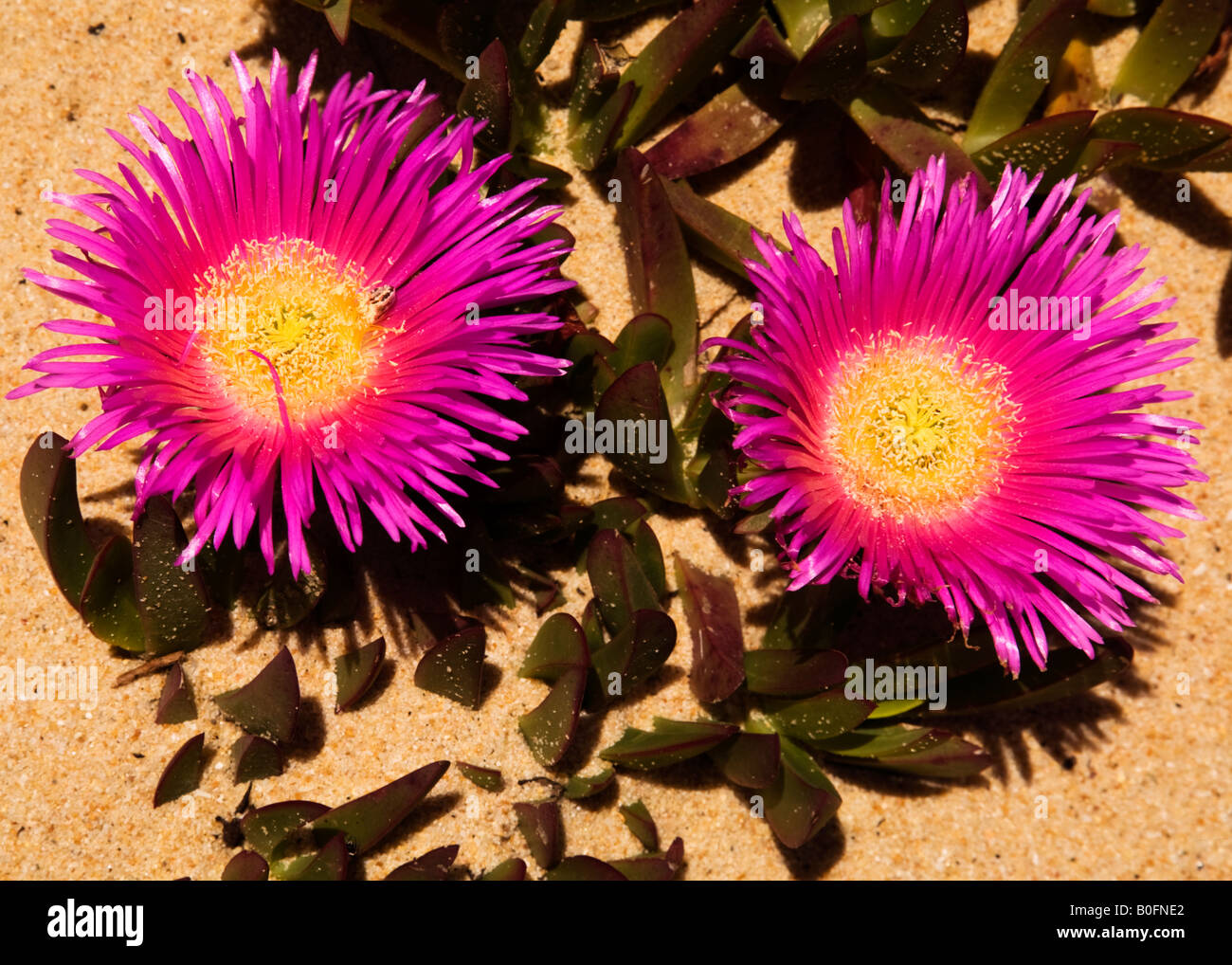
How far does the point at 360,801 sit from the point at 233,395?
564 millimetres

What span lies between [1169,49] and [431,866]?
1650mm

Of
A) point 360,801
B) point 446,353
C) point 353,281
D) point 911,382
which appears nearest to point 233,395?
point 353,281

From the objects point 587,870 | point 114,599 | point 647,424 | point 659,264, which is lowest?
point 587,870

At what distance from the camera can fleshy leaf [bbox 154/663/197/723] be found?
1.39m

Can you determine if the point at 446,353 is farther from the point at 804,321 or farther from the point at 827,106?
the point at 827,106

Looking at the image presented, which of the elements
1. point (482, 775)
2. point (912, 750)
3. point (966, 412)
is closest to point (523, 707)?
point (482, 775)

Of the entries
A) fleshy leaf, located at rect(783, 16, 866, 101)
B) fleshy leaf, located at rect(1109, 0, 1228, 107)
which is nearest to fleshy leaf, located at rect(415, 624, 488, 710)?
fleshy leaf, located at rect(783, 16, 866, 101)

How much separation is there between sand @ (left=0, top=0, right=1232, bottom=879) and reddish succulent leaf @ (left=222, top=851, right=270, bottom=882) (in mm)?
65

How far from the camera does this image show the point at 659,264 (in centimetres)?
153

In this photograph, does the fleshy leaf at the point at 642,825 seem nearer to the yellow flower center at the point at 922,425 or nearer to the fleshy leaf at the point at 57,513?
the yellow flower center at the point at 922,425

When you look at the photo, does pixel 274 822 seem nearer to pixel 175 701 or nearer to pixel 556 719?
pixel 175 701

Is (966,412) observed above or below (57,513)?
above

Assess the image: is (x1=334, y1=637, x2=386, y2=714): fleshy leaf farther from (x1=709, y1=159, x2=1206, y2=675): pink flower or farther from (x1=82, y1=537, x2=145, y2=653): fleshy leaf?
(x1=709, y1=159, x2=1206, y2=675): pink flower

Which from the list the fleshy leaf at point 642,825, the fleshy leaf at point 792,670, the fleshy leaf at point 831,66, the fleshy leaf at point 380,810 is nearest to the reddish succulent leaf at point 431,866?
the fleshy leaf at point 380,810
